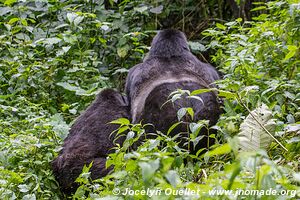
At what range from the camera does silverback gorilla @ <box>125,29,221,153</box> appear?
3.63m

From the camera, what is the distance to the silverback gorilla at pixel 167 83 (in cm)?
363

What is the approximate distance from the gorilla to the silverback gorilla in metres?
0.16

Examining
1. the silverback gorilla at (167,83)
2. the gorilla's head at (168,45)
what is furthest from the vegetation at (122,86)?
the gorilla's head at (168,45)

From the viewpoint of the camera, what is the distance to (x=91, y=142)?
3939mm

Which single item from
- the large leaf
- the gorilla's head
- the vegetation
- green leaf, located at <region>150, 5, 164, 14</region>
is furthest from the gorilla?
green leaf, located at <region>150, 5, 164, 14</region>

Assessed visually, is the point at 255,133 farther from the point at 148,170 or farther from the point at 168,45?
the point at 168,45

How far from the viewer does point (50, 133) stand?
13.1ft

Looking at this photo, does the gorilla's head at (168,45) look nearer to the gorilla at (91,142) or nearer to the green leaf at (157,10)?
the gorilla at (91,142)

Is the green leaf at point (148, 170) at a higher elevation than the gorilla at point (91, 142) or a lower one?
higher

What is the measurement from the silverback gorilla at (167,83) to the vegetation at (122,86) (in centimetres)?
20

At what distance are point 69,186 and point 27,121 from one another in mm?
708

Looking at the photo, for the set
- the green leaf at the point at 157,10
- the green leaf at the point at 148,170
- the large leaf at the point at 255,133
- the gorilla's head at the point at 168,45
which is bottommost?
the green leaf at the point at 157,10

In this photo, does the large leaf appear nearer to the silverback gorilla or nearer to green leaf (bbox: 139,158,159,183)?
the silverback gorilla

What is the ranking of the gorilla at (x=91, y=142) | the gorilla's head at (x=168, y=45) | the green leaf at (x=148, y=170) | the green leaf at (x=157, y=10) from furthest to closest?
1. the green leaf at (x=157, y=10)
2. the gorilla's head at (x=168, y=45)
3. the gorilla at (x=91, y=142)
4. the green leaf at (x=148, y=170)
